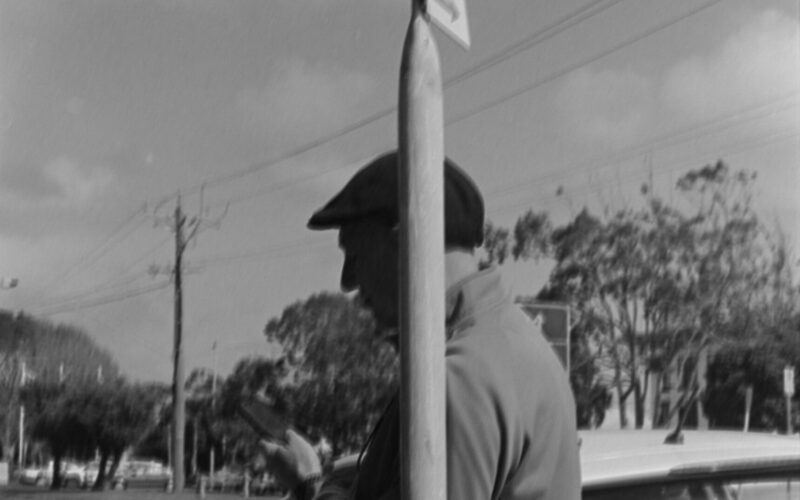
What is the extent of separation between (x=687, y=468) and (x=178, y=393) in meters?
0.99

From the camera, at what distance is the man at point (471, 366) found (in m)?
1.08

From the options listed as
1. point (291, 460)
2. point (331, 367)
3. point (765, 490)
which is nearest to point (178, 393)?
point (765, 490)

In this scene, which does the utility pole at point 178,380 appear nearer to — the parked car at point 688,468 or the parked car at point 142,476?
the parked car at point 142,476

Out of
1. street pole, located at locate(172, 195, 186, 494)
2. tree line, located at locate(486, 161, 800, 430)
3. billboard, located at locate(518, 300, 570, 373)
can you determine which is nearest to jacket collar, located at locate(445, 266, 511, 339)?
street pole, located at locate(172, 195, 186, 494)

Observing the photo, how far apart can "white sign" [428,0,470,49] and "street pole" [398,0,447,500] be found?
64mm

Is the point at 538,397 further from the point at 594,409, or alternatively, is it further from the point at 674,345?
the point at 674,345

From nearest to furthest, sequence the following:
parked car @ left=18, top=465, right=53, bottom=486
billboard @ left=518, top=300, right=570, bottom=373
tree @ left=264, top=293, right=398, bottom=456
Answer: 1. parked car @ left=18, top=465, right=53, bottom=486
2. tree @ left=264, top=293, right=398, bottom=456
3. billboard @ left=518, top=300, right=570, bottom=373

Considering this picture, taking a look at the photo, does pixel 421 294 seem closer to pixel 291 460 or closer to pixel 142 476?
pixel 291 460

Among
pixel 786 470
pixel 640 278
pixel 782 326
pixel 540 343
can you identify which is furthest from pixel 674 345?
pixel 540 343

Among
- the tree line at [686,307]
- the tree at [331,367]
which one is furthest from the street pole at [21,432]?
the tree line at [686,307]

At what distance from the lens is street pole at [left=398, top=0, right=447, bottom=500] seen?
962 millimetres

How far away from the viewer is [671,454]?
2354 mm

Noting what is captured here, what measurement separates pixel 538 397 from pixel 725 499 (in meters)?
1.27

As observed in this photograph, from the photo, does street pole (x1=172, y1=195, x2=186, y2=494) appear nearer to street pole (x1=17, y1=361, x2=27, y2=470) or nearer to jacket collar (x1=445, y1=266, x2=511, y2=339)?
street pole (x1=17, y1=361, x2=27, y2=470)
